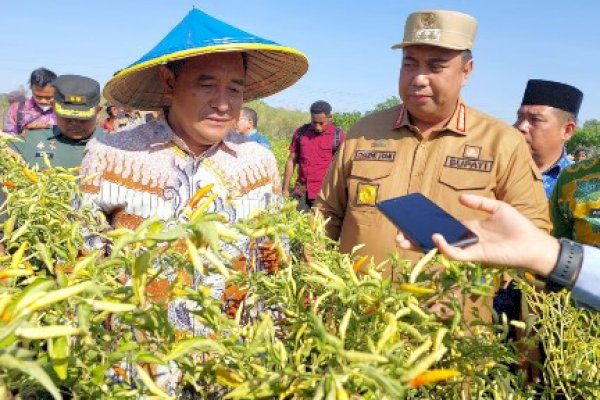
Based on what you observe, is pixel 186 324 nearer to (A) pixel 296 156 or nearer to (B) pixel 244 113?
(B) pixel 244 113

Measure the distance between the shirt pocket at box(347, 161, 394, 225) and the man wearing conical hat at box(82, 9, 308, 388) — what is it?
491 millimetres

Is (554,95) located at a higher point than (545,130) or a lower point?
higher

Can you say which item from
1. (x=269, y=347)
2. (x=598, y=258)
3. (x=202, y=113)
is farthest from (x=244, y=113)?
(x=269, y=347)

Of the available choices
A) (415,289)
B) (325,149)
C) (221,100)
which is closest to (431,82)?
(221,100)

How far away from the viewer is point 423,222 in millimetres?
1183

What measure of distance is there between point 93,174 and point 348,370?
1.43 metres

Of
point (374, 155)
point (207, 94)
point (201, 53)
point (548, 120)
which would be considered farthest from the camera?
point (548, 120)

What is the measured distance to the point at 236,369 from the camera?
83cm

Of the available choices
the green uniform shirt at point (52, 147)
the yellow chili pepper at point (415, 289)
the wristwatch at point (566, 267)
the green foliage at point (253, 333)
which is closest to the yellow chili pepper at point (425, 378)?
the green foliage at point (253, 333)

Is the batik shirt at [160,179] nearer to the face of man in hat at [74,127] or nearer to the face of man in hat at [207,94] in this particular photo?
the face of man in hat at [207,94]

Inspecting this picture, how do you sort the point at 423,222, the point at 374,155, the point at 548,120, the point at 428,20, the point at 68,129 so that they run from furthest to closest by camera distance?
the point at 68,129, the point at 548,120, the point at 374,155, the point at 428,20, the point at 423,222

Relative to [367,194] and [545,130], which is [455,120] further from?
[545,130]

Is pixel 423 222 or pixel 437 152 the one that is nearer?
pixel 423 222

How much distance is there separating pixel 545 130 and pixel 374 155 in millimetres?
1356
